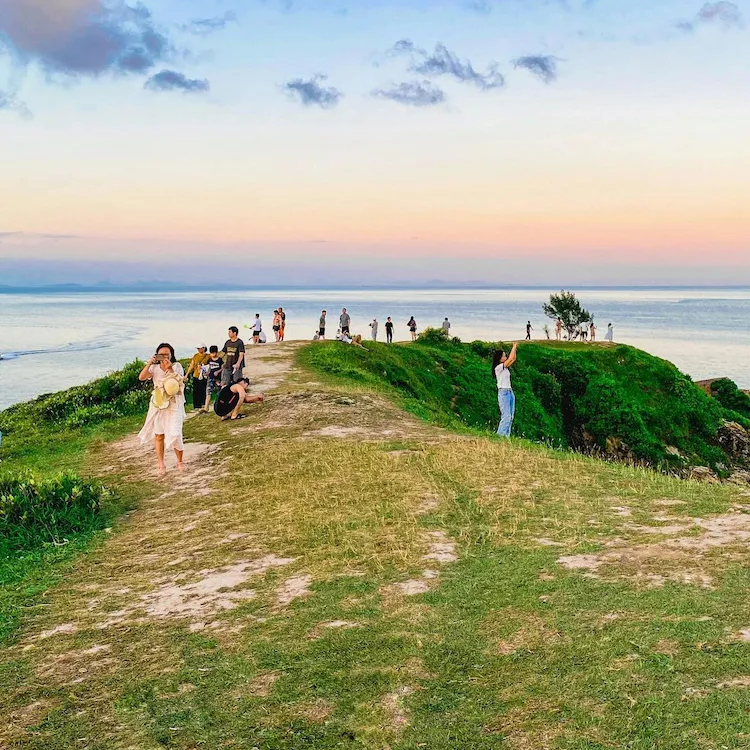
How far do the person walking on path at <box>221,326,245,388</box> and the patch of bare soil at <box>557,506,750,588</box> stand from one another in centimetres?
1344

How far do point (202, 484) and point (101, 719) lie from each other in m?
8.26

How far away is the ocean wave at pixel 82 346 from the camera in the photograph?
104 m

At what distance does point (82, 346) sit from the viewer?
377 ft

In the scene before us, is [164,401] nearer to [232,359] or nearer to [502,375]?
[232,359]

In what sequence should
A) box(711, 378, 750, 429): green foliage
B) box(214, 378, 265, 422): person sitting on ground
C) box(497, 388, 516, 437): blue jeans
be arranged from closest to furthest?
box(497, 388, 516, 437): blue jeans → box(214, 378, 265, 422): person sitting on ground → box(711, 378, 750, 429): green foliage

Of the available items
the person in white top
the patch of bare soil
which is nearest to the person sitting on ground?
the person in white top

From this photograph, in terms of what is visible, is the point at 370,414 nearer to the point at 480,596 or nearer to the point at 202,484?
the point at 202,484

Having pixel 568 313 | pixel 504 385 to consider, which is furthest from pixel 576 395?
pixel 568 313

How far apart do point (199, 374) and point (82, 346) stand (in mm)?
101492

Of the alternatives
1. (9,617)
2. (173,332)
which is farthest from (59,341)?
(9,617)

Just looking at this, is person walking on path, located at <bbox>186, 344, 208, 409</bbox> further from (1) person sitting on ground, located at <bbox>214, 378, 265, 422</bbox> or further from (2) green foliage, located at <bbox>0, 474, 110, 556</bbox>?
(2) green foliage, located at <bbox>0, 474, 110, 556</bbox>

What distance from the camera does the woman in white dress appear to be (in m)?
14.5

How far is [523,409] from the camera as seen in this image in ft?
128

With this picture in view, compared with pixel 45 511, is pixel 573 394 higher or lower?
lower
